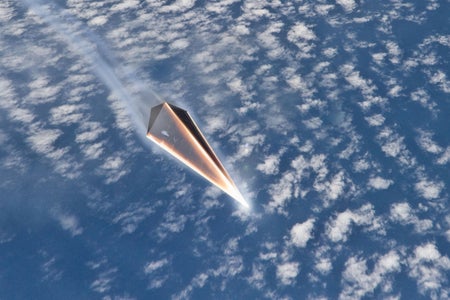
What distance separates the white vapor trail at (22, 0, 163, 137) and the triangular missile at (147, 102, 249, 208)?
253cm

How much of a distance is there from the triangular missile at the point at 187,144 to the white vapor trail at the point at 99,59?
8.31 ft

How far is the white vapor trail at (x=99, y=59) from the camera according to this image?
30531 millimetres

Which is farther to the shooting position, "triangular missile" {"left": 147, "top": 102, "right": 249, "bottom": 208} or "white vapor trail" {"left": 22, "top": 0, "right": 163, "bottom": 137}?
"white vapor trail" {"left": 22, "top": 0, "right": 163, "bottom": 137}

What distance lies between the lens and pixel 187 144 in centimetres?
2516

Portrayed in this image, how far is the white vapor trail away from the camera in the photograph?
100ft

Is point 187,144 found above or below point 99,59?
below

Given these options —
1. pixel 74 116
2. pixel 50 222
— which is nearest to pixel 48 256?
pixel 50 222

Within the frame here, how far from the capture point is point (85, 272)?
20.8 m

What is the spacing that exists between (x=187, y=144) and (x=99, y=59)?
16.5 metres

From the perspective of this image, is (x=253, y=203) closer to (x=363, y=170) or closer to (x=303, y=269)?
(x=303, y=269)

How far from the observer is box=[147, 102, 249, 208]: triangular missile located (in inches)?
953

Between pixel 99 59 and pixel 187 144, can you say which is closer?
pixel 187 144

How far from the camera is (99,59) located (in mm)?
36031

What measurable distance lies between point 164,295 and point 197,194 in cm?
648
